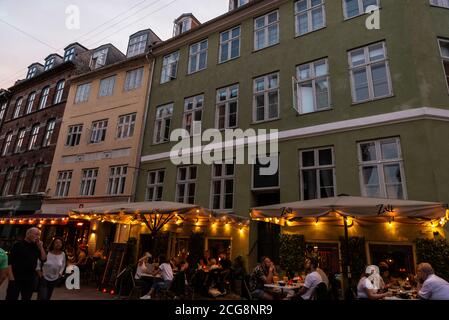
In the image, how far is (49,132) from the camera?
23.1 m

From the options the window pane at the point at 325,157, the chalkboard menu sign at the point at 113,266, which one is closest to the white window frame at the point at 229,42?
the window pane at the point at 325,157

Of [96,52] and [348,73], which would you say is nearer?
[348,73]

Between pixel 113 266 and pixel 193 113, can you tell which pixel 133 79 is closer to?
pixel 193 113

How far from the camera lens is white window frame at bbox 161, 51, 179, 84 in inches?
687

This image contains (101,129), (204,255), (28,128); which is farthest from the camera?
(28,128)

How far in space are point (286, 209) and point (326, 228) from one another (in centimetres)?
297

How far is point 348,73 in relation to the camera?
1122cm

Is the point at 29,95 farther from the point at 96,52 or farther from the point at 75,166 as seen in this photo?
the point at 75,166

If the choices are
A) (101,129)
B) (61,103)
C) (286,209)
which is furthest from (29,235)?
(61,103)

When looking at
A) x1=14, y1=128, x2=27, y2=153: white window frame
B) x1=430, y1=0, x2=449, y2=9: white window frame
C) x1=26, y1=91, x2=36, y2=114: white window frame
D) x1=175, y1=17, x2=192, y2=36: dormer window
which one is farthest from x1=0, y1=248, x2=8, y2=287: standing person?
x1=26, y1=91, x2=36, y2=114: white window frame

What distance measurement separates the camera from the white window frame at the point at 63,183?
19.6 metres

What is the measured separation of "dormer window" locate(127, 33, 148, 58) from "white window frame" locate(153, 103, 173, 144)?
6867 millimetres

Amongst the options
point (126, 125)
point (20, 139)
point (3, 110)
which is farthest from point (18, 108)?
point (126, 125)

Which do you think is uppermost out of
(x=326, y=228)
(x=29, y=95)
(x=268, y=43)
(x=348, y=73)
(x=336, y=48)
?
(x=29, y=95)
